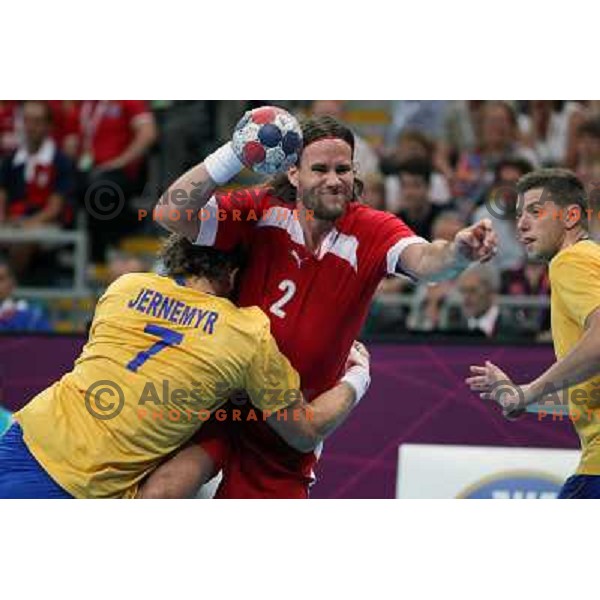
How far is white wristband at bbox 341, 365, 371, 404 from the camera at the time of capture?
6.92 metres

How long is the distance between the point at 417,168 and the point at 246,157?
437 centimetres

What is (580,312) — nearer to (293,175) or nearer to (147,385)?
(293,175)

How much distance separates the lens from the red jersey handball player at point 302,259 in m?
6.76

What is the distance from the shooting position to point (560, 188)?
725cm

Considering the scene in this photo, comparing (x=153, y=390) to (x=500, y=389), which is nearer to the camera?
(x=153, y=390)

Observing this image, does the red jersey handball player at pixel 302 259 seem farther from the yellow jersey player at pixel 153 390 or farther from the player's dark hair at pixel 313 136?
the yellow jersey player at pixel 153 390

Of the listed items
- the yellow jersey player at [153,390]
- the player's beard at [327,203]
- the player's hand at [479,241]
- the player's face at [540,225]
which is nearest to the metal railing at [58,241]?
the yellow jersey player at [153,390]

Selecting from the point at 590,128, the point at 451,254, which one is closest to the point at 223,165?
the point at 451,254

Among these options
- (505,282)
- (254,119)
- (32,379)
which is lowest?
(32,379)

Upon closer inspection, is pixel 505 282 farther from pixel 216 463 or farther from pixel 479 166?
pixel 216 463

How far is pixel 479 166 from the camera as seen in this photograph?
1127 centimetres

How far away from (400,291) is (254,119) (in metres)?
4.08

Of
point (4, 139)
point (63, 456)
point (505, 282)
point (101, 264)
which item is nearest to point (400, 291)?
point (505, 282)

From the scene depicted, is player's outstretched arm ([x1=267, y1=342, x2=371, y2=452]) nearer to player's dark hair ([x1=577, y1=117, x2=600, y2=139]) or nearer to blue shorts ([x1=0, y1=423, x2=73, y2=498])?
blue shorts ([x1=0, y1=423, x2=73, y2=498])
